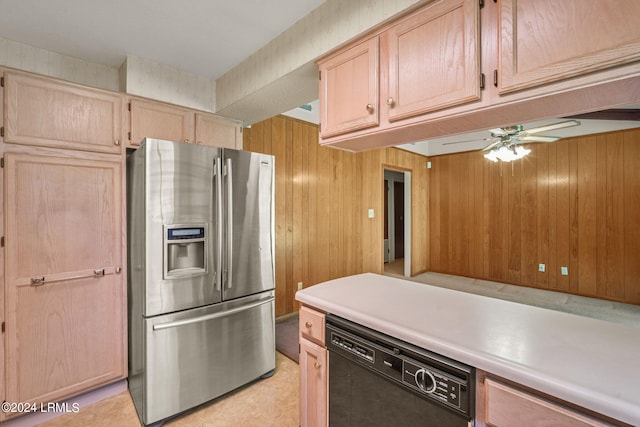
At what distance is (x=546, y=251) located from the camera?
182 inches

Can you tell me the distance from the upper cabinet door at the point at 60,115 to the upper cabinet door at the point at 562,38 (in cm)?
236

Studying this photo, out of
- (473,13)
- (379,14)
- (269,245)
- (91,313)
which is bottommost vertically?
(91,313)

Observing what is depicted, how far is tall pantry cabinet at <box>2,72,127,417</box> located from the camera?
5.52ft

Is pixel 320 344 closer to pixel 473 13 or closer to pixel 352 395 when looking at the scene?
pixel 352 395

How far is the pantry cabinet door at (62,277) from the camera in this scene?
5.55 feet

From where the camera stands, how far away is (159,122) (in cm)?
219

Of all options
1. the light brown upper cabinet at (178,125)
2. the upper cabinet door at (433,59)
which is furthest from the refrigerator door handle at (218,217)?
the upper cabinet door at (433,59)

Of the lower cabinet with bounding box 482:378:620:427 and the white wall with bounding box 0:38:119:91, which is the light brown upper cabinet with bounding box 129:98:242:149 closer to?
the white wall with bounding box 0:38:119:91

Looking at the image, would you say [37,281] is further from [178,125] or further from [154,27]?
[154,27]

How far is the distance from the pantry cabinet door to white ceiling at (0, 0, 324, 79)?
84 cm

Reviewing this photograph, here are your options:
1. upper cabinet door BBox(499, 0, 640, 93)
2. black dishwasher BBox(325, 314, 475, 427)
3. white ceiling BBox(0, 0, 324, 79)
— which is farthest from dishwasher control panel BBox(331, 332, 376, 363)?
white ceiling BBox(0, 0, 324, 79)

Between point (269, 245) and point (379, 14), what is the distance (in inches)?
65.5

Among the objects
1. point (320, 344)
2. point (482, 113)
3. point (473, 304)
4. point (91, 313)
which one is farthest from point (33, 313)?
point (482, 113)

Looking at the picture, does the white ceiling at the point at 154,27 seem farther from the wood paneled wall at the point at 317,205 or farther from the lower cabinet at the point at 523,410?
the lower cabinet at the point at 523,410
